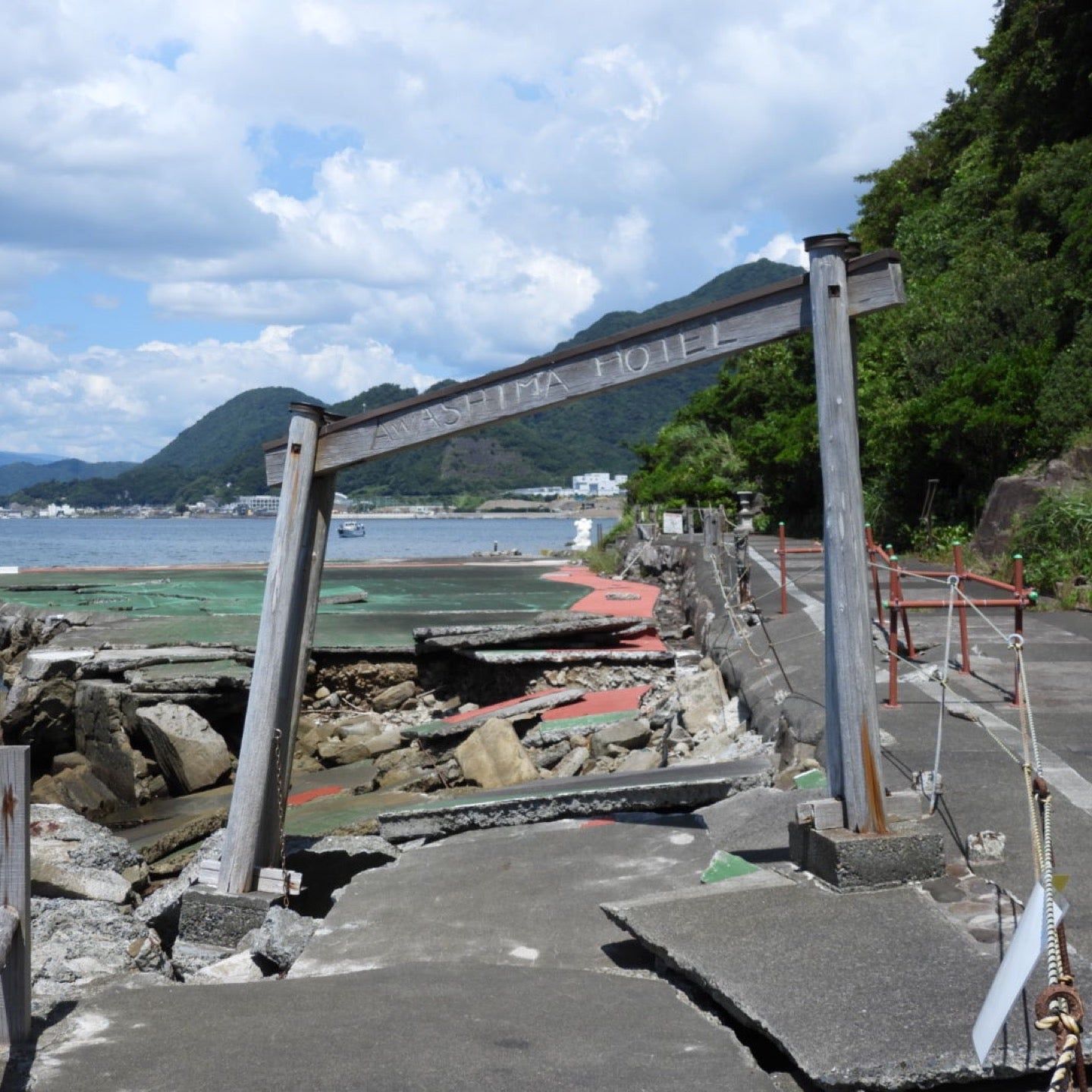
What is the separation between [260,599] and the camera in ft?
87.9

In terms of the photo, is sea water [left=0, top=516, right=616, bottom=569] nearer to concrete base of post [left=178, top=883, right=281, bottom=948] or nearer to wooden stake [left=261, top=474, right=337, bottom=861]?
wooden stake [left=261, top=474, right=337, bottom=861]

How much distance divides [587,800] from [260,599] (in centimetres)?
2034

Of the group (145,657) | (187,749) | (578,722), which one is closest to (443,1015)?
(578,722)

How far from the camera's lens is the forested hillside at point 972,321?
72.0 ft

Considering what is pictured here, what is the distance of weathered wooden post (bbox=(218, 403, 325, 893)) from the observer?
6.54 metres

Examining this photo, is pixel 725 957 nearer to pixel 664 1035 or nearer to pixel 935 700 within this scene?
pixel 664 1035

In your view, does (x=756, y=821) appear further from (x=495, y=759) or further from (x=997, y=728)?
(x=495, y=759)

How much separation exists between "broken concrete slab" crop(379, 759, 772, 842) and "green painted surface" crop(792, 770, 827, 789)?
444 millimetres

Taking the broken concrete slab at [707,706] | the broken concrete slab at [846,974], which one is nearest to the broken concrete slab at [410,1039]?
the broken concrete slab at [846,974]

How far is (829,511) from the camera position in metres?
5.38

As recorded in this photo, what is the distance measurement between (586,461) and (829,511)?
598 ft

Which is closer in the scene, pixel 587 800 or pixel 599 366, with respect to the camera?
pixel 599 366

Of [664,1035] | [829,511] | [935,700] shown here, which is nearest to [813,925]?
[664,1035]

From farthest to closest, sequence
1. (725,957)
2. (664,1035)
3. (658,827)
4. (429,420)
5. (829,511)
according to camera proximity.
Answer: (658,827) → (429,420) → (829,511) → (725,957) → (664,1035)
